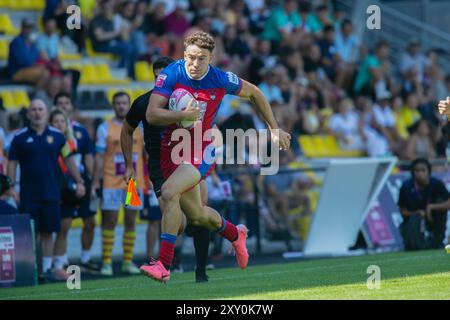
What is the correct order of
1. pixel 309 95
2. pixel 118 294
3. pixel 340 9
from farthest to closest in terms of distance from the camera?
pixel 340 9, pixel 309 95, pixel 118 294

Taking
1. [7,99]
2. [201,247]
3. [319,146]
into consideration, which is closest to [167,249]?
[201,247]

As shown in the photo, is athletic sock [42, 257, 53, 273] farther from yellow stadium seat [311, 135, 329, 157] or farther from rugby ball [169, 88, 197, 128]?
yellow stadium seat [311, 135, 329, 157]

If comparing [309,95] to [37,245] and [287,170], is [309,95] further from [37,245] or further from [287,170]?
[37,245]

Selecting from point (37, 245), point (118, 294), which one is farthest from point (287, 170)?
point (118, 294)

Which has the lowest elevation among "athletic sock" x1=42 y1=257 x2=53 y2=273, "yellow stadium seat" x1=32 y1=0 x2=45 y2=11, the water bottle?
"athletic sock" x1=42 y1=257 x2=53 y2=273

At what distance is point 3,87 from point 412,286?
407 inches

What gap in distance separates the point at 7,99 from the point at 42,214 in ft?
15.1

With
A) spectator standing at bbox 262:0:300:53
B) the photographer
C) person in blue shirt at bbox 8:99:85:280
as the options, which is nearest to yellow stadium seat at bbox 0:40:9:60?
person in blue shirt at bbox 8:99:85:280

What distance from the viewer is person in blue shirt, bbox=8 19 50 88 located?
19422 millimetres

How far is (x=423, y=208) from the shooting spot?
18.0 meters

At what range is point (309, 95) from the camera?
2361 centimetres

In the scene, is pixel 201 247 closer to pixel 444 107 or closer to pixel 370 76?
pixel 444 107

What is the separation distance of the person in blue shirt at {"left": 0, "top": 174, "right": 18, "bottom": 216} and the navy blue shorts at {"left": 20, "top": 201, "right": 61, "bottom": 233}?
236 millimetres

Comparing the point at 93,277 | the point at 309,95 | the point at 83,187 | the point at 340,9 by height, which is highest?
the point at 340,9
